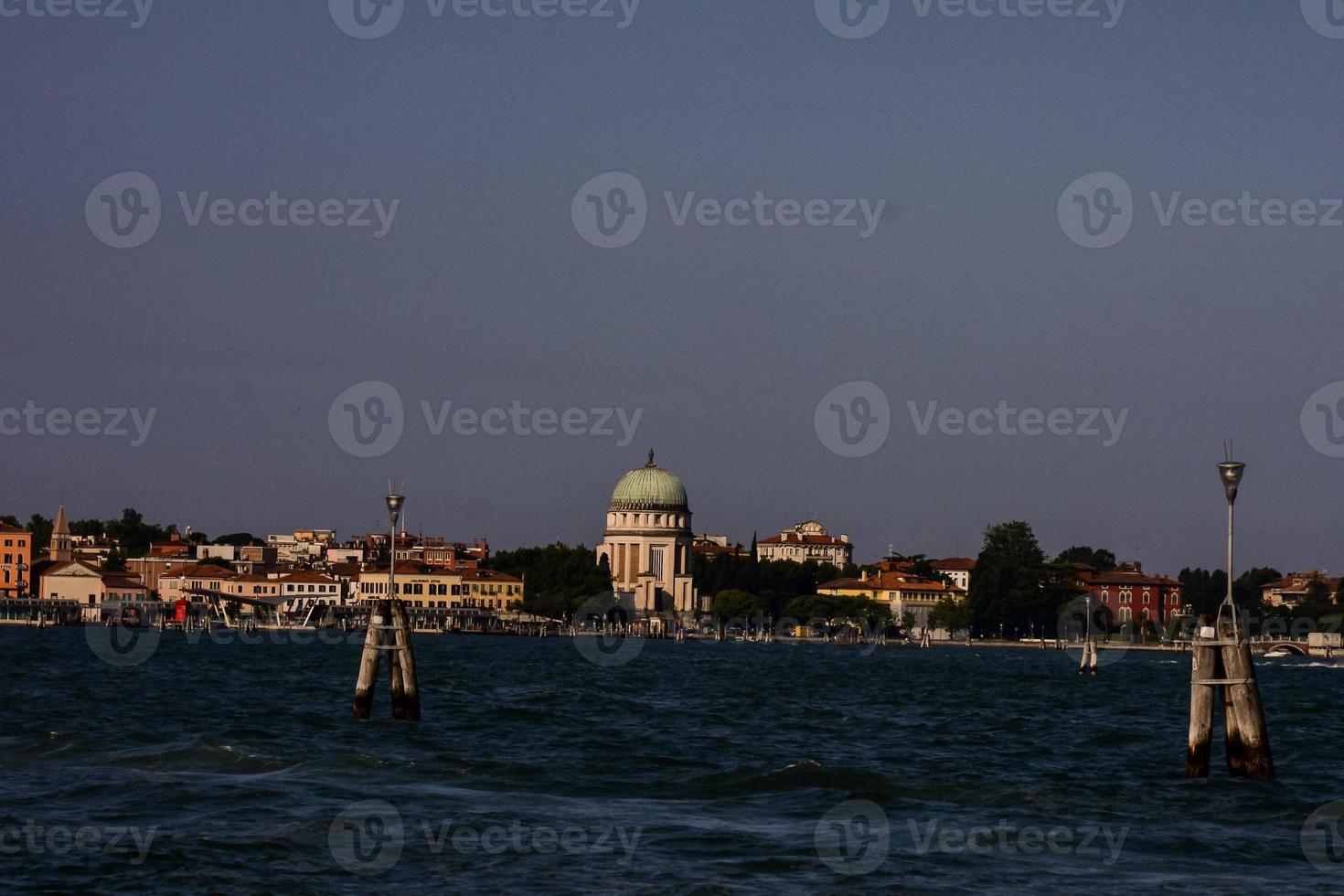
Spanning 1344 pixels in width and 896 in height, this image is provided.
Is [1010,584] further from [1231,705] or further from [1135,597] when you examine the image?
[1231,705]

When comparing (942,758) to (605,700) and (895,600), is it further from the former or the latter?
(895,600)

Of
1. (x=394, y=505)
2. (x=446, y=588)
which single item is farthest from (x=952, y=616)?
(x=394, y=505)

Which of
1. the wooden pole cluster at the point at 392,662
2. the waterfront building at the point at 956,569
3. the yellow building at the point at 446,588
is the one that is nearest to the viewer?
the wooden pole cluster at the point at 392,662

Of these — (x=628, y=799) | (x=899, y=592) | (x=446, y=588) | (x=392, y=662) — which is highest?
(x=899, y=592)

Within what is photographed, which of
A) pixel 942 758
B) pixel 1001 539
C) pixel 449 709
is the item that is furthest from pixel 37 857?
pixel 1001 539

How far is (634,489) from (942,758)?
13065 centimetres

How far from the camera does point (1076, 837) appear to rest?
16.5 metres

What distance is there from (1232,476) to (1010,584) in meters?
109

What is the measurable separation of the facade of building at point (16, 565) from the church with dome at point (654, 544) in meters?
42.0

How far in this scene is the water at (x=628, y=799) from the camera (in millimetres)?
14500

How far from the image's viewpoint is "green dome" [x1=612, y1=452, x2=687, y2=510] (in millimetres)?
152250

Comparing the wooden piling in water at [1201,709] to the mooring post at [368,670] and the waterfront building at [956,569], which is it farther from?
the waterfront building at [956,569]

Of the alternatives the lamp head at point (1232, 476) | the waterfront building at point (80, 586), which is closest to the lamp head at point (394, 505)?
the lamp head at point (1232, 476)

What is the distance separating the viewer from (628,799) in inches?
741
